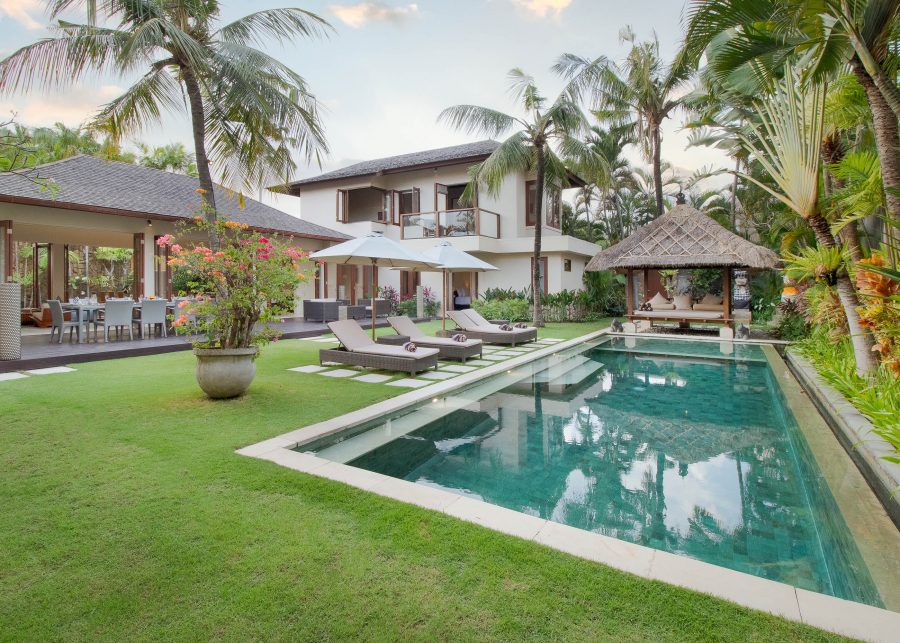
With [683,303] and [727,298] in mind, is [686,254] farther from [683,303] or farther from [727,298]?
[683,303]

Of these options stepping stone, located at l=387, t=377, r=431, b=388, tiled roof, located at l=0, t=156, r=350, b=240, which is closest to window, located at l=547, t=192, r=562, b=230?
tiled roof, located at l=0, t=156, r=350, b=240

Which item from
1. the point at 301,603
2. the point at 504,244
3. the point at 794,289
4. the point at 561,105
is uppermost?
the point at 561,105

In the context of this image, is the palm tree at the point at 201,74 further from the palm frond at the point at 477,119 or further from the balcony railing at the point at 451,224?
the balcony railing at the point at 451,224

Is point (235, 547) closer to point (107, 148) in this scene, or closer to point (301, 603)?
point (301, 603)

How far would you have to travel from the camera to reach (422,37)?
13.8m

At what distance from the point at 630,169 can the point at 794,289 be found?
58.0 ft

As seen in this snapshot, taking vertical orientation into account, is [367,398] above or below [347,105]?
below

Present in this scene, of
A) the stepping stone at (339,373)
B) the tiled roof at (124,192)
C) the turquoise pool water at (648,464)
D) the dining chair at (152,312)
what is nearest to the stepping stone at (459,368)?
the turquoise pool water at (648,464)

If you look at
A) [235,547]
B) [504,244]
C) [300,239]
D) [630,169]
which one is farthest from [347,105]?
[630,169]

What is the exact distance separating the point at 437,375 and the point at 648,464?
4419mm

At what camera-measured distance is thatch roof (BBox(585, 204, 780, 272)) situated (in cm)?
1396

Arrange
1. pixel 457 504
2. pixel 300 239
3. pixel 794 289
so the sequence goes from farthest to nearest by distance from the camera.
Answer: pixel 300 239 < pixel 794 289 < pixel 457 504

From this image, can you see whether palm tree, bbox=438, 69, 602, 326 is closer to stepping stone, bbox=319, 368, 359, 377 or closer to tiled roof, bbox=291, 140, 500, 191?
tiled roof, bbox=291, 140, 500, 191

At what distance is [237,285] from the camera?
6117 mm
